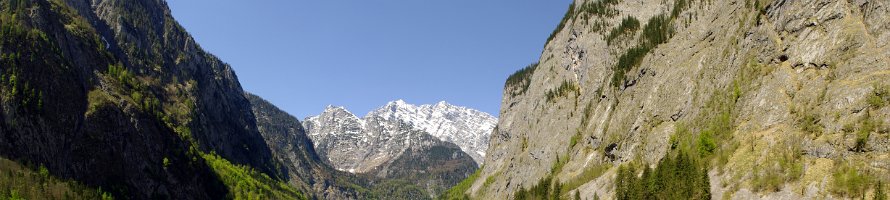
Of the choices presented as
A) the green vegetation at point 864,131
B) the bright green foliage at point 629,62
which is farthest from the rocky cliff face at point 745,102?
the bright green foliage at point 629,62

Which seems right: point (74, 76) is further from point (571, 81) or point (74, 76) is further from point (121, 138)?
point (571, 81)

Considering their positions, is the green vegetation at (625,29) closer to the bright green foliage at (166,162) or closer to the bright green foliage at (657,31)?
the bright green foliage at (657,31)

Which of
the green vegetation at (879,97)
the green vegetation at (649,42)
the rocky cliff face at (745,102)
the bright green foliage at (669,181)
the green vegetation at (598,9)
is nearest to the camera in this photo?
the green vegetation at (879,97)

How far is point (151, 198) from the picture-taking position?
476ft

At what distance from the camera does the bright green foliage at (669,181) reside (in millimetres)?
78500

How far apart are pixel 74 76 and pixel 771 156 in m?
135

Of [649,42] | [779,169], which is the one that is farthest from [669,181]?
[649,42]

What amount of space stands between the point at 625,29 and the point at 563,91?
28.7 meters

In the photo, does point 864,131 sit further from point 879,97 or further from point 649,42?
point 649,42

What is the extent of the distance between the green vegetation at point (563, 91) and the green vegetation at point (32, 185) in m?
119

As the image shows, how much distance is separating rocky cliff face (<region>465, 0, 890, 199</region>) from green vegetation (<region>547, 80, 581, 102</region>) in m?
14.4

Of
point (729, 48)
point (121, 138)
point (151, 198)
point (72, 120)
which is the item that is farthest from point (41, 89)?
point (729, 48)

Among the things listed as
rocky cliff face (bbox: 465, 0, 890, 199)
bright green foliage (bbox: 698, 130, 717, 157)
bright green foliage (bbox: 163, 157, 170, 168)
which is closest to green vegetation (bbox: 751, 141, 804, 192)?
rocky cliff face (bbox: 465, 0, 890, 199)

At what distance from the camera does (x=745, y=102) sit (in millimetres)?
81562
